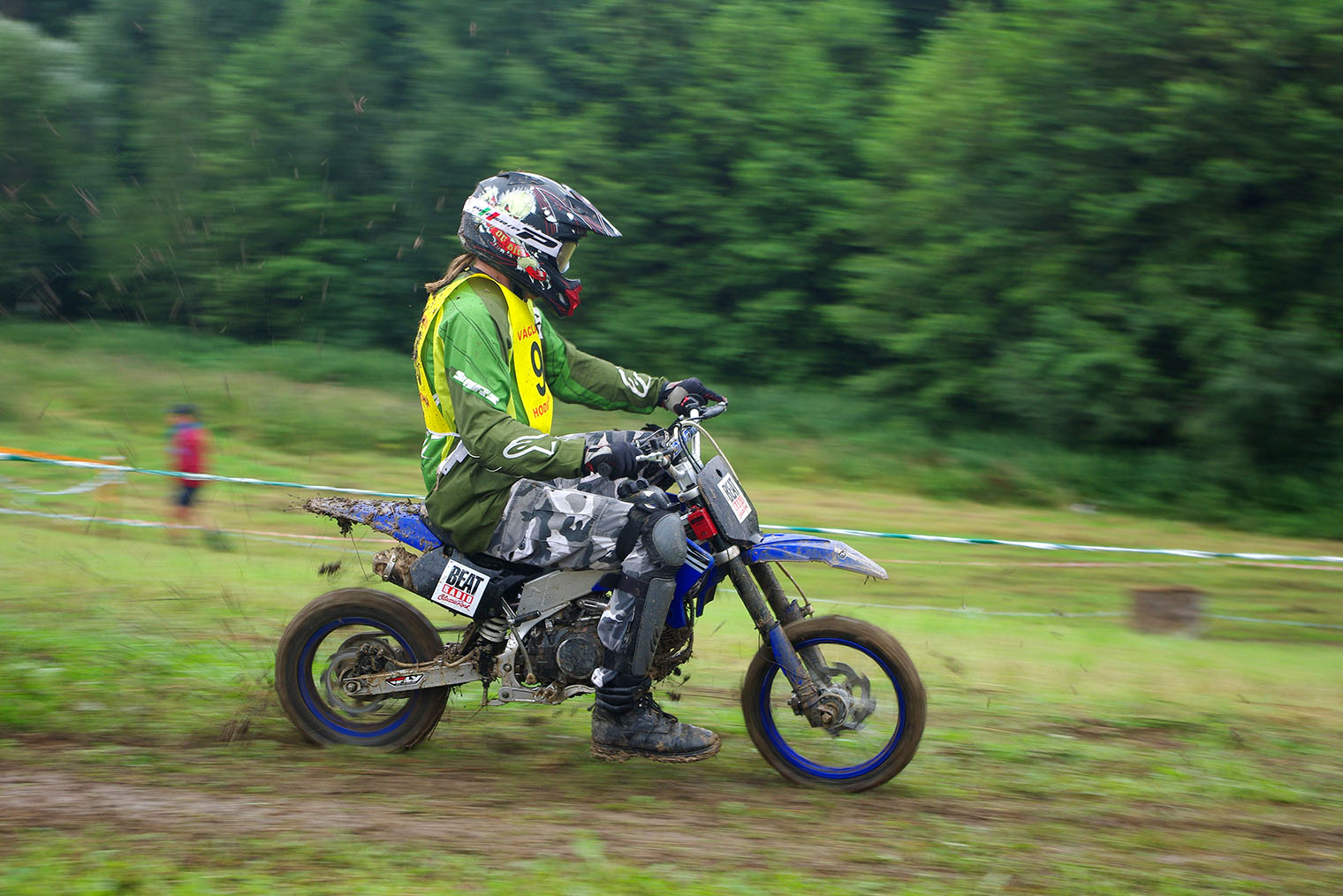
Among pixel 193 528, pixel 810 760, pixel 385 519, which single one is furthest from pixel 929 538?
pixel 193 528

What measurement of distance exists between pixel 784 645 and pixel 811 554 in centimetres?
37

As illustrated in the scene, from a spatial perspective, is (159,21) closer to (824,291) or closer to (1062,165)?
(824,291)

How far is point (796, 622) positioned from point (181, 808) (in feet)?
7.68

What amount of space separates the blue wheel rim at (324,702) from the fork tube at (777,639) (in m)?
1.41

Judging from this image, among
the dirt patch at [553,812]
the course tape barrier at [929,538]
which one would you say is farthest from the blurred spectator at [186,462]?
the dirt patch at [553,812]

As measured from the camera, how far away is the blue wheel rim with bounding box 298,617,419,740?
5.18 meters

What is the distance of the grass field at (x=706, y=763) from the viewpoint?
A: 13.3 ft

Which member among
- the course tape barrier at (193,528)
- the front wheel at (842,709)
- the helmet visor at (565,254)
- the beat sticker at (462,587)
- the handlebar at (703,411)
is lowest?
the course tape barrier at (193,528)

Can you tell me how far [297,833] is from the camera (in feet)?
13.8

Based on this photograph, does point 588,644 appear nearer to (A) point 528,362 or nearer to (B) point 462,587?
(B) point 462,587

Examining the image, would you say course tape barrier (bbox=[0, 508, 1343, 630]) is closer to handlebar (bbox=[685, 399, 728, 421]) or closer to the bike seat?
the bike seat

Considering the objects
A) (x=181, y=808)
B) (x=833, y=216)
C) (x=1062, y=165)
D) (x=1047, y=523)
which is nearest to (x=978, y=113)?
(x=1062, y=165)

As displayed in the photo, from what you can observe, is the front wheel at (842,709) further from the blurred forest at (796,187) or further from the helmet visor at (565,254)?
the blurred forest at (796,187)

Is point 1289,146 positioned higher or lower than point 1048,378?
higher
